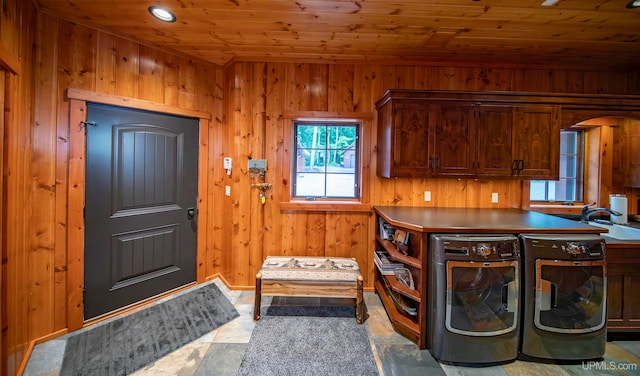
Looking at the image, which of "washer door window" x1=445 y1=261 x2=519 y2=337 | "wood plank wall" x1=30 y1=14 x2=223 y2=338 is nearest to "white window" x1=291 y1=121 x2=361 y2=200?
"washer door window" x1=445 y1=261 x2=519 y2=337

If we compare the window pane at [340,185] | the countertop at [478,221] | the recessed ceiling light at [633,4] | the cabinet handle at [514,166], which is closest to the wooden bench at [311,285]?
the countertop at [478,221]

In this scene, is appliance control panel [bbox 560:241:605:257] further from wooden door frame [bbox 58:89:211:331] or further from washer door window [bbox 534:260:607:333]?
wooden door frame [bbox 58:89:211:331]

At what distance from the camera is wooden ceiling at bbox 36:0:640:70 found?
1.99 meters

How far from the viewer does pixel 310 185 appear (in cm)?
313

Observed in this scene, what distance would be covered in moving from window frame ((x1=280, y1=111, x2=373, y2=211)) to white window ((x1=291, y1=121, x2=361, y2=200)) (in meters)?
0.10

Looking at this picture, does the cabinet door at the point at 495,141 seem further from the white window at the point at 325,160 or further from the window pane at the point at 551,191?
the white window at the point at 325,160

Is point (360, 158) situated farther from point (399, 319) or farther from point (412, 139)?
point (399, 319)

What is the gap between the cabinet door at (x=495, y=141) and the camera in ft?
8.39

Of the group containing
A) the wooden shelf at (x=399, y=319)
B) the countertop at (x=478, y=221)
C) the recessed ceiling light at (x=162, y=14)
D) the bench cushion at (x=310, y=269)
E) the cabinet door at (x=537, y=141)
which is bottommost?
the wooden shelf at (x=399, y=319)

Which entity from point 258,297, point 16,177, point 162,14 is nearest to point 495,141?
point 258,297

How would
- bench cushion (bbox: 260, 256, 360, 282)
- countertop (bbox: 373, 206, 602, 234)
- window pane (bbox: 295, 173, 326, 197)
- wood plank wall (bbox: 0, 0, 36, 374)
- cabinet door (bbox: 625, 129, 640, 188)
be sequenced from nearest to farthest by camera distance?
wood plank wall (bbox: 0, 0, 36, 374) → countertop (bbox: 373, 206, 602, 234) → bench cushion (bbox: 260, 256, 360, 282) → cabinet door (bbox: 625, 129, 640, 188) → window pane (bbox: 295, 173, 326, 197)

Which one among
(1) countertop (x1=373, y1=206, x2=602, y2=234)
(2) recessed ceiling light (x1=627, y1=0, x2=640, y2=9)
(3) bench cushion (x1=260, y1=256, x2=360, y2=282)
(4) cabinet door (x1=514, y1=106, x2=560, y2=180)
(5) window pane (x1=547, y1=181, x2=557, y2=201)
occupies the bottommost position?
(3) bench cushion (x1=260, y1=256, x2=360, y2=282)

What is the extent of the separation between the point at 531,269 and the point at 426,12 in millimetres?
2082

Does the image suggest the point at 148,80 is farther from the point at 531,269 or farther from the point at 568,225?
the point at 568,225
